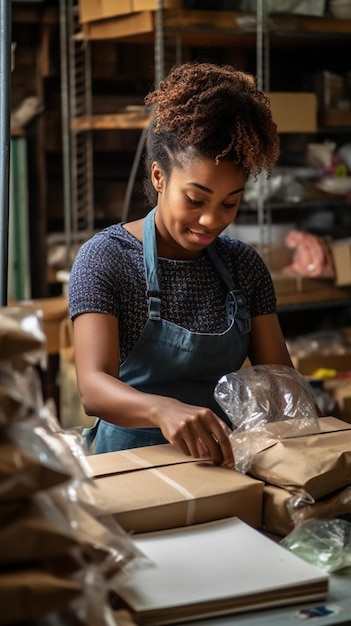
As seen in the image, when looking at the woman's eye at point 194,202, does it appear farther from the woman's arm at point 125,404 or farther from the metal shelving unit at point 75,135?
the metal shelving unit at point 75,135

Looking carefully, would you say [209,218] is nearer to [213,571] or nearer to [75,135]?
[213,571]

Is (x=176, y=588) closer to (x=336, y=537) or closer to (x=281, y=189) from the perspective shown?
(x=336, y=537)

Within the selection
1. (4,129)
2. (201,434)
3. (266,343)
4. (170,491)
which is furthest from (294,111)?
(170,491)

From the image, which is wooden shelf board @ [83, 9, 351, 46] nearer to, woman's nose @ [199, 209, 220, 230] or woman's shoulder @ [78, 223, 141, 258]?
woman's shoulder @ [78, 223, 141, 258]

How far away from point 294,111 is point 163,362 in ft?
7.26

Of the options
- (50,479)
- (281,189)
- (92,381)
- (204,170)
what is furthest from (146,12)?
(50,479)

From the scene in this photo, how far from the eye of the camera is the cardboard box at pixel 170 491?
131 centimetres

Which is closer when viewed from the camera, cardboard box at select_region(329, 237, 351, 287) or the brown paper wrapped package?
the brown paper wrapped package

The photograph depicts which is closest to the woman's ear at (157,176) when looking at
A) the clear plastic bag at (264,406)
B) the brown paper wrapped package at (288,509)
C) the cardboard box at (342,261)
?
the clear plastic bag at (264,406)

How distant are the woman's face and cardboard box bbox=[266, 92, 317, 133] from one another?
1993 mm

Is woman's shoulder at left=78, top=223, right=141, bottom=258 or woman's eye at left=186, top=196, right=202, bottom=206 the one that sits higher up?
woman's eye at left=186, top=196, right=202, bottom=206

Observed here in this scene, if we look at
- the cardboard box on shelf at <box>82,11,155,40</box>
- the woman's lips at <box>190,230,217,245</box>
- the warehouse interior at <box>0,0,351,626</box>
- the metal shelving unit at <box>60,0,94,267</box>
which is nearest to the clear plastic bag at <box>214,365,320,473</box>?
the warehouse interior at <box>0,0,351,626</box>

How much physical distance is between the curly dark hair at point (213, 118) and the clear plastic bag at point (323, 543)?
2.38 ft

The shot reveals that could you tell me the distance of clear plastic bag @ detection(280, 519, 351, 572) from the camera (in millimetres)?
1287
